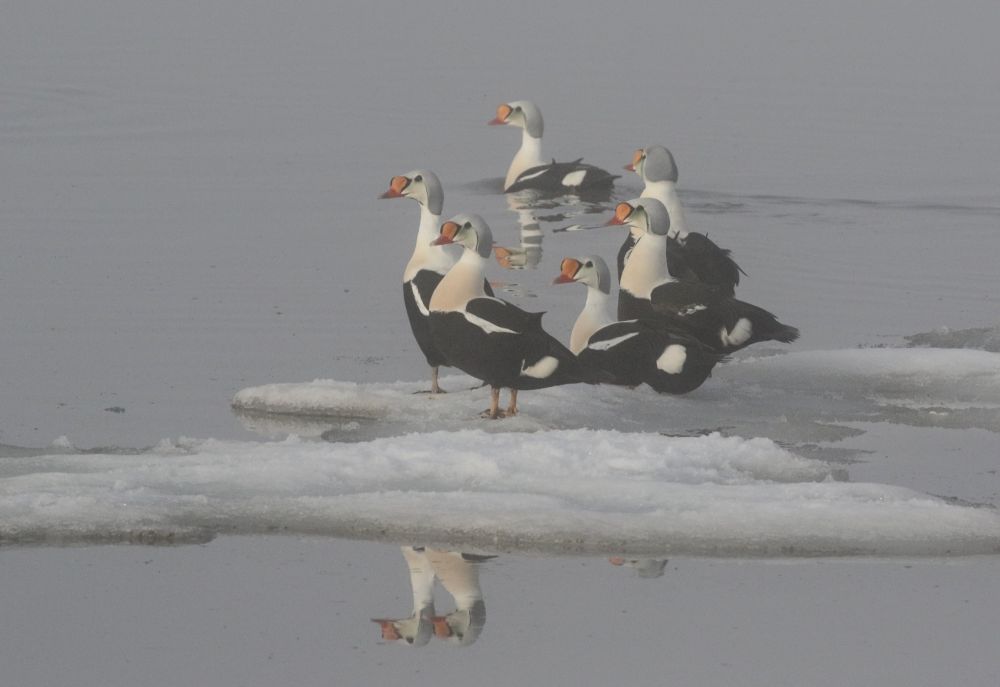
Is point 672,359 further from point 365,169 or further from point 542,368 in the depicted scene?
point 365,169

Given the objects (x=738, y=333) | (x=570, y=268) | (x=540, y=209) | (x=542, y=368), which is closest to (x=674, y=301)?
(x=738, y=333)

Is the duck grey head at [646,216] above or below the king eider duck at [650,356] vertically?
above

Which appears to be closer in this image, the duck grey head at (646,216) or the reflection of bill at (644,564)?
the reflection of bill at (644,564)

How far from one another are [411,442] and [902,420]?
2655 mm

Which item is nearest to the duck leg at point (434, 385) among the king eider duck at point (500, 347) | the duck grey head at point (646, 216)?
the king eider duck at point (500, 347)

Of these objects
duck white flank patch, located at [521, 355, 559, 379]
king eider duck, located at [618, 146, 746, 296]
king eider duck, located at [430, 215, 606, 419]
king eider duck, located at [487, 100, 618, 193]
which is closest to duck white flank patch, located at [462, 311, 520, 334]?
king eider duck, located at [430, 215, 606, 419]

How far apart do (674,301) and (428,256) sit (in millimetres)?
1367

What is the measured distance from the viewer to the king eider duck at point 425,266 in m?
9.70

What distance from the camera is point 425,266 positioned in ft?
33.6

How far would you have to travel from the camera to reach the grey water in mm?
5922

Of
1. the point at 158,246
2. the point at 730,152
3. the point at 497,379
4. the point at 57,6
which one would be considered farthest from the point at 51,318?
the point at 57,6

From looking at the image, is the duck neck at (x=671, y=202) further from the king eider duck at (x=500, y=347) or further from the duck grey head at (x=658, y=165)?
the king eider duck at (x=500, y=347)

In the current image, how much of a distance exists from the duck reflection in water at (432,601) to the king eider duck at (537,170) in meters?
10.2

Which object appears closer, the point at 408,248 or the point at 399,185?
the point at 399,185
